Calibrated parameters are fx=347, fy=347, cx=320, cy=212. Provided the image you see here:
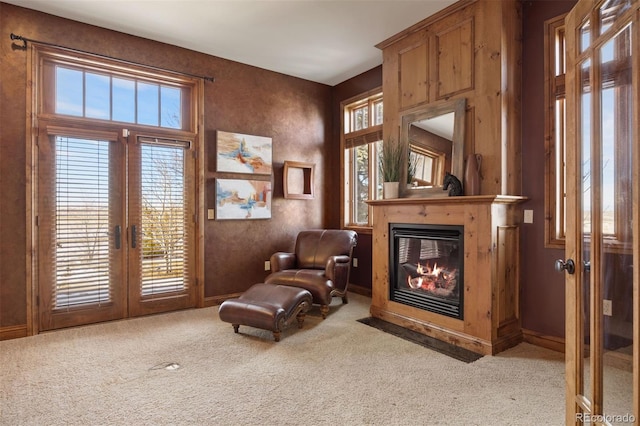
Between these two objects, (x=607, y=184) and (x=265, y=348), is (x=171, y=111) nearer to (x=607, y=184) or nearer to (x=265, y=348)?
(x=265, y=348)

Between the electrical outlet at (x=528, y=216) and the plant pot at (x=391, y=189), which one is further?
the plant pot at (x=391, y=189)

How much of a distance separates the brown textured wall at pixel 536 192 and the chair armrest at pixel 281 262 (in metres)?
2.63

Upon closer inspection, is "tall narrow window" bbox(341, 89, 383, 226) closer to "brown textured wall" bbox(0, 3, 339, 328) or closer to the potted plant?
"brown textured wall" bbox(0, 3, 339, 328)

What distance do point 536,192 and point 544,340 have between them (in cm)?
130

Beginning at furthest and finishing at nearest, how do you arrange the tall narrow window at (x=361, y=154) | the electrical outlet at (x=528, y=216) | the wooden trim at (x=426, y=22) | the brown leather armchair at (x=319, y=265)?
1. the tall narrow window at (x=361, y=154)
2. the brown leather armchair at (x=319, y=265)
3. the wooden trim at (x=426, y=22)
4. the electrical outlet at (x=528, y=216)

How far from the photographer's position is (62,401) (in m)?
2.19

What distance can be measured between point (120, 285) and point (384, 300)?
116 inches

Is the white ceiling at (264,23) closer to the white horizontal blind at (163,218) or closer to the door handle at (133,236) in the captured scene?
the white horizontal blind at (163,218)

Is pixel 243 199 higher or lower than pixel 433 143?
lower

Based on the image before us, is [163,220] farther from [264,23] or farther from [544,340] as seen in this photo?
[544,340]

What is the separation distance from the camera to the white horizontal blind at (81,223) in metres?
3.55

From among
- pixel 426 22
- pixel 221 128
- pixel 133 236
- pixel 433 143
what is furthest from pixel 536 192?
pixel 133 236

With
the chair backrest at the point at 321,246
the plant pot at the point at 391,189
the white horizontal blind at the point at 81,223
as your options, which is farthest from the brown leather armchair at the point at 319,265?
the white horizontal blind at the point at 81,223

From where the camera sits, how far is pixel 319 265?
4.52m
